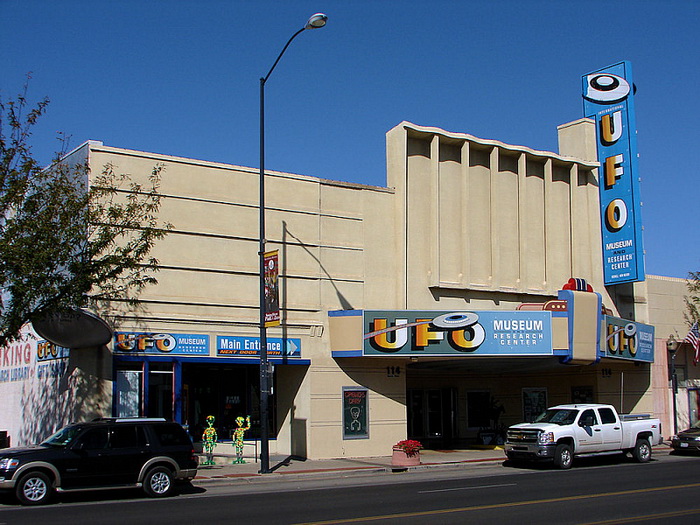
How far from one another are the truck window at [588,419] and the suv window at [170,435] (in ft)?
41.4

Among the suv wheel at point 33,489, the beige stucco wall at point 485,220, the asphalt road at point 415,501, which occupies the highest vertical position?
the beige stucco wall at point 485,220

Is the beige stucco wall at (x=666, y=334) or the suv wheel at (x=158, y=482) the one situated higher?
the beige stucco wall at (x=666, y=334)

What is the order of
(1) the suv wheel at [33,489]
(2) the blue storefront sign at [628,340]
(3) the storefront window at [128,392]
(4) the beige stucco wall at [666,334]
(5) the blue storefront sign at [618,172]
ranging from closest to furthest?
(1) the suv wheel at [33,489], (3) the storefront window at [128,392], (2) the blue storefront sign at [628,340], (5) the blue storefront sign at [618,172], (4) the beige stucco wall at [666,334]

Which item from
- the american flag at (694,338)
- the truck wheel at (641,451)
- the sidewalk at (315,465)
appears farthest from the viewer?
the american flag at (694,338)

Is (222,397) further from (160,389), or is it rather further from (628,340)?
(628,340)

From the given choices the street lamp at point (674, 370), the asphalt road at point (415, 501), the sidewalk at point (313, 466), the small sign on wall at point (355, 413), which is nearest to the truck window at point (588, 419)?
the asphalt road at point (415, 501)

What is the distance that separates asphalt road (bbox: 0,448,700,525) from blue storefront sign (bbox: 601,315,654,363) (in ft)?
25.8

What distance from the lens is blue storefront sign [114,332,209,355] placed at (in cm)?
2295

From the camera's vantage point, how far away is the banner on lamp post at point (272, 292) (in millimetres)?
22203

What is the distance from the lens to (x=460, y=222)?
29625 mm

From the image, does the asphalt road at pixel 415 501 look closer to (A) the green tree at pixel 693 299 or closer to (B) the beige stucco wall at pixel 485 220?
(B) the beige stucco wall at pixel 485 220

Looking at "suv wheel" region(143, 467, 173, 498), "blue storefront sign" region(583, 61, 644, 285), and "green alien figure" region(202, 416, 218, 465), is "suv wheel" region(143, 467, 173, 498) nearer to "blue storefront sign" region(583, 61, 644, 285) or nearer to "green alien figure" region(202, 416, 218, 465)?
"green alien figure" region(202, 416, 218, 465)

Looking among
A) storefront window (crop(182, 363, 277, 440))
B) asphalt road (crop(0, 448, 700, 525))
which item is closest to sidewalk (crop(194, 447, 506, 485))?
asphalt road (crop(0, 448, 700, 525))

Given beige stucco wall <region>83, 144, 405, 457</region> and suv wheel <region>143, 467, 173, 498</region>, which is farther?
beige stucco wall <region>83, 144, 405, 457</region>
